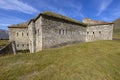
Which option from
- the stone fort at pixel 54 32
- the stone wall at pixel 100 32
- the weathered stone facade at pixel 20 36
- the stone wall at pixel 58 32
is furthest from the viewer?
the weathered stone facade at pixel 20 36

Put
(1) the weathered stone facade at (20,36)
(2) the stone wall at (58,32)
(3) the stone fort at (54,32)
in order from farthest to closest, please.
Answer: (1) the weathered stone facade at (20,36) < (3) the stone fort at (54,32) < (2) the stone wall at (58,32)

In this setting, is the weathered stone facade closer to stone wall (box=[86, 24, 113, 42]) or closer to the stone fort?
the stone fort

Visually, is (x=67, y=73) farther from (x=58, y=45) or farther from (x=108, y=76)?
(x=58, y=45)

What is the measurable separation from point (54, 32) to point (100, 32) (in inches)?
600

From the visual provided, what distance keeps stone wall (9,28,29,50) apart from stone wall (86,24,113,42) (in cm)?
1910

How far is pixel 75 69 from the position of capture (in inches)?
324

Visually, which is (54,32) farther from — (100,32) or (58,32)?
(100,32)

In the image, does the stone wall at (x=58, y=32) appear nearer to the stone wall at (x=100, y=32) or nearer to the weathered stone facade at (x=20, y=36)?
the stone wall at (x=100, y=32)

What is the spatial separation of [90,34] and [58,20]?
1320 centimetres

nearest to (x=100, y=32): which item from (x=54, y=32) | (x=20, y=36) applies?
(x=54, y=32)

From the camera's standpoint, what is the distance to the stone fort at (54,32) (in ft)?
56.9

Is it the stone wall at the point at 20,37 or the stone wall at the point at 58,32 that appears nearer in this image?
the stone wall at the point at 58,32

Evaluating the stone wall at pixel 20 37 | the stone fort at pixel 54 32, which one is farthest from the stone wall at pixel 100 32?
the stone wall at pixel 20 37

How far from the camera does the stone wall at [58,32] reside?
17.1 meters
